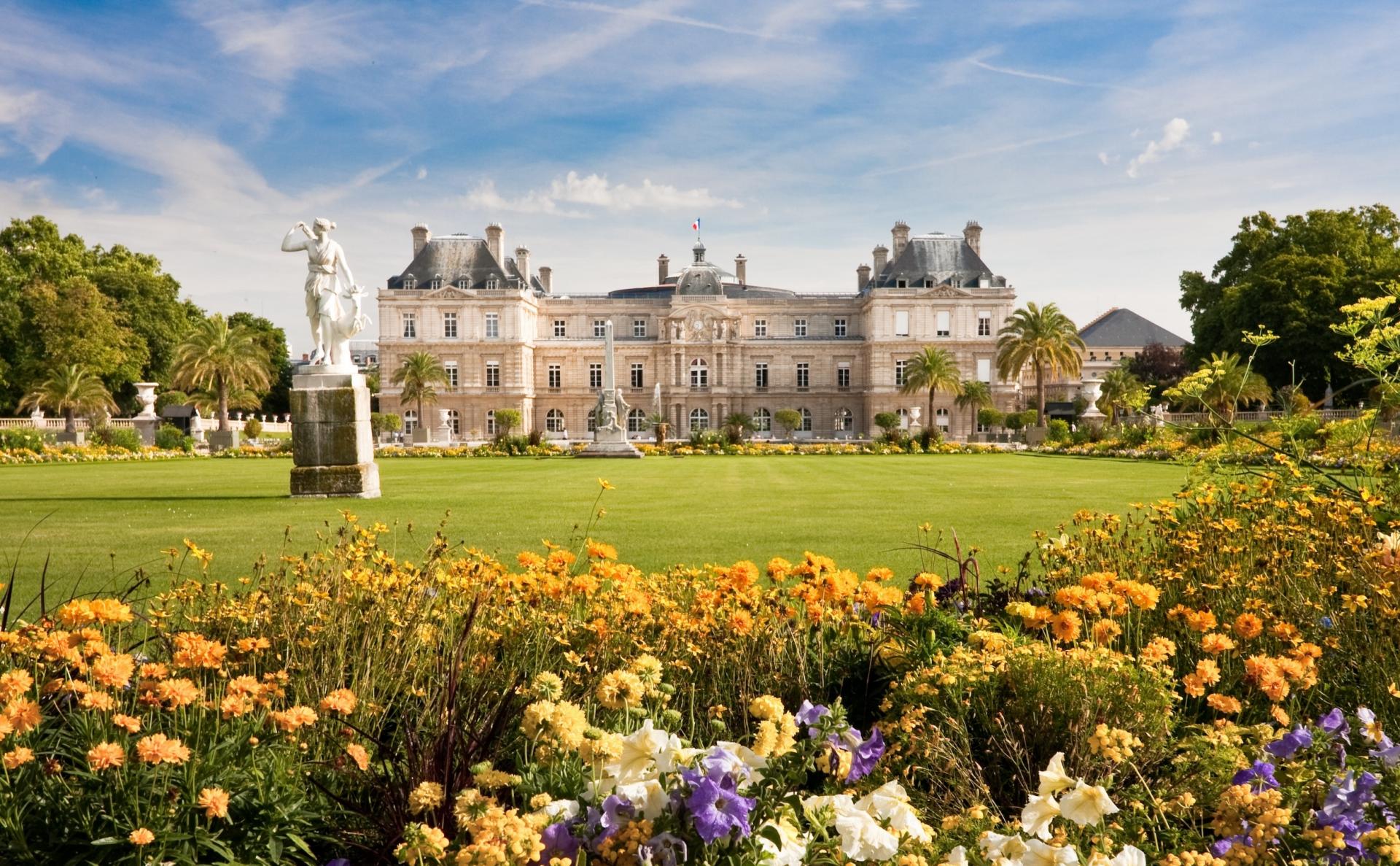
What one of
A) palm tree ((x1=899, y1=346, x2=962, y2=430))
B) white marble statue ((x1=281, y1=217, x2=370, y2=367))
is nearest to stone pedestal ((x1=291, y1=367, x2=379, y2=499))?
white marble statue ((x1=281, y1=217, x2=370, y2=367))

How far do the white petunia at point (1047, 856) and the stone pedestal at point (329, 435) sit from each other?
1449 centimetres

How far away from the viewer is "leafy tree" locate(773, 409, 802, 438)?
59.1 metres

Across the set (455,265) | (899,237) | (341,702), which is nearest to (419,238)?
(455,265)

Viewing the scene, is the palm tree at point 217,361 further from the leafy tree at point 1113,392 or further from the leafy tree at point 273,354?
the leafy tree at point 1113,392

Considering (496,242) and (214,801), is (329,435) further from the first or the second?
(496,242)

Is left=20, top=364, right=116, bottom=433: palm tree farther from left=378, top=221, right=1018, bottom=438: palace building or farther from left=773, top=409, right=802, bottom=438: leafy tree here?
left=773, top=409, right=802, bottom=438: leafy tree

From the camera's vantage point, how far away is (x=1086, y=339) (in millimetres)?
99562

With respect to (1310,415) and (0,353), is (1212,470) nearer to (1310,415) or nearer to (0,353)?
(1310,415)

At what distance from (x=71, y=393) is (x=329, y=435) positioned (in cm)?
3617

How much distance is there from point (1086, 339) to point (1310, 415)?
327ft

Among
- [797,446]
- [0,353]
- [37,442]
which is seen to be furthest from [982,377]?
[0,353]

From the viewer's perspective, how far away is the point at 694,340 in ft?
216

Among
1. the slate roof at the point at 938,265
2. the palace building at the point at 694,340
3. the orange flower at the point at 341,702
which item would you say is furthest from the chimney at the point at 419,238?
the orange flower at the point at 341,702

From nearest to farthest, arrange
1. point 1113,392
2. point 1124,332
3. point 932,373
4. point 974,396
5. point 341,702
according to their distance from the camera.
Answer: point 341,702 → point 1113,392 → point 932,373 → point 974,396 → point 1124,332
